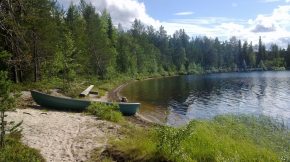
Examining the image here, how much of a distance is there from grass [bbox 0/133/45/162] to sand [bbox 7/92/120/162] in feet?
1.43

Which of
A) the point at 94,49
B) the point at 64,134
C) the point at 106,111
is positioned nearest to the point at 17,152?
the point at 64,134

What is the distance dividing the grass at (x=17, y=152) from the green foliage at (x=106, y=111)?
835 centimetres

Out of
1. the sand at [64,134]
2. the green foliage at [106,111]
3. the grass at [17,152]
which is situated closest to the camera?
the grass at [17,152]

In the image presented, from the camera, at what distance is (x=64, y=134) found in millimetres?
16375

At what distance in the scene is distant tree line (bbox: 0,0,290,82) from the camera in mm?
25938

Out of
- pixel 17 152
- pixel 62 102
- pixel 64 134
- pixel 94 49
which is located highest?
pixel 94 49

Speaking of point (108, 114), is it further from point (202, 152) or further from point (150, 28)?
point (150, 28)

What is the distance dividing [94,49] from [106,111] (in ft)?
153

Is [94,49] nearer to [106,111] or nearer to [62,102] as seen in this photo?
[62,102]

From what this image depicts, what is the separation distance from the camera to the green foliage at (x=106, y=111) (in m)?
22.2

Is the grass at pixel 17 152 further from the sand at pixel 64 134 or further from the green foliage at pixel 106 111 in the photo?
the green foliage at pixel 106 111

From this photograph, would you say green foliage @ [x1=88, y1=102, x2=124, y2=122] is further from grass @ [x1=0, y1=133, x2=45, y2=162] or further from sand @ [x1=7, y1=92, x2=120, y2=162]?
grass @ [x1=0, y1=133, x2=45, y2=162]

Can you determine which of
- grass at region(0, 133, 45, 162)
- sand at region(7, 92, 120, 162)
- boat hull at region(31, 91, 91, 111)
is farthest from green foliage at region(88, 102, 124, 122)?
grass at region(0, 133, 45, 162)

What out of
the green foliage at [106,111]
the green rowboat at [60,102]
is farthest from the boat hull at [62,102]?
the green foliage at [106,111]
